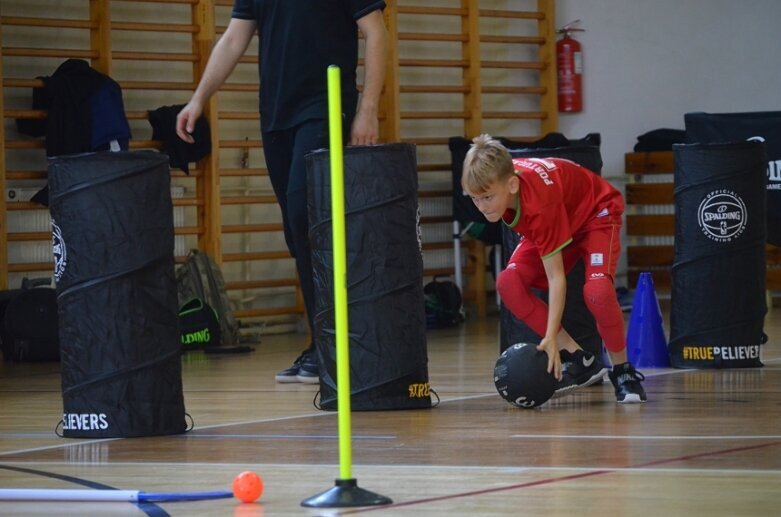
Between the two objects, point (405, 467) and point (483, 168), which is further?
point (483, 168)

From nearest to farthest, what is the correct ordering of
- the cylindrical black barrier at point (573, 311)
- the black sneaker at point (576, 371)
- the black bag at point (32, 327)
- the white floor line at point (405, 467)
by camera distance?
the white floor line at point (405, 467) → the black sneaker at point (576, 371) → the cylindrical black barrier at point (573, 311) → the black bag at point (32, 327)

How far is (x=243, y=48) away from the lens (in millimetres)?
4328

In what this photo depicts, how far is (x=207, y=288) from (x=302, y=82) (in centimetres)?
293

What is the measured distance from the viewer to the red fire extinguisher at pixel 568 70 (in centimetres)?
878

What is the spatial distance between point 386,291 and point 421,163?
4767 millimetres

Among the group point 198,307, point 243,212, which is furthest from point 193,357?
point 243,212

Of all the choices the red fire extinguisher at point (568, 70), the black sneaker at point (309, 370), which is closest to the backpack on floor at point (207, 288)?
the black sneaker at point (309, 370)

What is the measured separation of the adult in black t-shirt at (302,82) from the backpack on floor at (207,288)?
2.64 metres

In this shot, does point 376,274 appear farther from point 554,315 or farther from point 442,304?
point 442,304

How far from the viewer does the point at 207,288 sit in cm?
686

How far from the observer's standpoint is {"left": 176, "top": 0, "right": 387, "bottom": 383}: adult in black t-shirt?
4008mm

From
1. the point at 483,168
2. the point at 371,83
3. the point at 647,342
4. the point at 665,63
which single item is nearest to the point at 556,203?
the point at 483,168

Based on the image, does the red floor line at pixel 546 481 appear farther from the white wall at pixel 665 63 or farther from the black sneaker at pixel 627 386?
the white wall at pixel 665 63

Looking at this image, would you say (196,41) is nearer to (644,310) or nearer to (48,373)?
(48,373)
